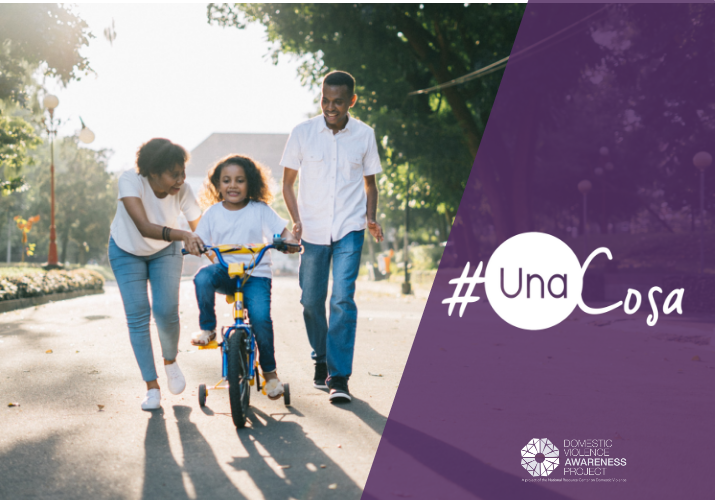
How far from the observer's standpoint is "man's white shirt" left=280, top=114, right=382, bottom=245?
5.43 m

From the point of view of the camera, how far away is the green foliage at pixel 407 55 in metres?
17.6

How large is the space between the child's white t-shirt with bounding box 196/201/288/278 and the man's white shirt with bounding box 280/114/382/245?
53 centimetres

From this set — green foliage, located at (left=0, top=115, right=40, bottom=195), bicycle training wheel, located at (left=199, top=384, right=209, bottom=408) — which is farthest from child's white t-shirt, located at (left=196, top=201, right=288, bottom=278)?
green foliage, located at (left=0, top=115, right=40, bottom=195)

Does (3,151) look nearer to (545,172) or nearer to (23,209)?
(545,172)

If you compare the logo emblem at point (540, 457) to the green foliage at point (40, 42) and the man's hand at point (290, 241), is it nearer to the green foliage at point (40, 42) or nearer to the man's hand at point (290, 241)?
the man's hand at point (290, 241)

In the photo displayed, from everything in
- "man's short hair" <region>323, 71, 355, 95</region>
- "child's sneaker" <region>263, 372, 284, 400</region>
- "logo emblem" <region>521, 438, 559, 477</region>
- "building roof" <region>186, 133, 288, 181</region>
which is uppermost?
"building roof" <region>186, 133, 288, 181</region>

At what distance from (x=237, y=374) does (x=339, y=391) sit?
1106mm

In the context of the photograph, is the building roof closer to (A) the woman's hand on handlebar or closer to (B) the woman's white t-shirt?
(B) the woman's white t-shirt

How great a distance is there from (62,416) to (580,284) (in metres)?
12.2

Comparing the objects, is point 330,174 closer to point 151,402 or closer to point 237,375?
point 237,375

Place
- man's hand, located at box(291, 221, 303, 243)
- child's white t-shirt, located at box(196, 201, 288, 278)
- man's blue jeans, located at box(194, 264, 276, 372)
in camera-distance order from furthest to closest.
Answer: man's hand, located at box(291, 221, 303, 243) → child's white t-shirt, located at box(196, 201, 288, 278) → man's blue jeans, located at box(194, 264, 276, 372)

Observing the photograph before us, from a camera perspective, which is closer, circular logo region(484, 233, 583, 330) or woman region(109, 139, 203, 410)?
woman region(109, 139, 203, 410)

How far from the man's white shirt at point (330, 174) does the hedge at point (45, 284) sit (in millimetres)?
11981

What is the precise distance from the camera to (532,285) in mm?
13453
